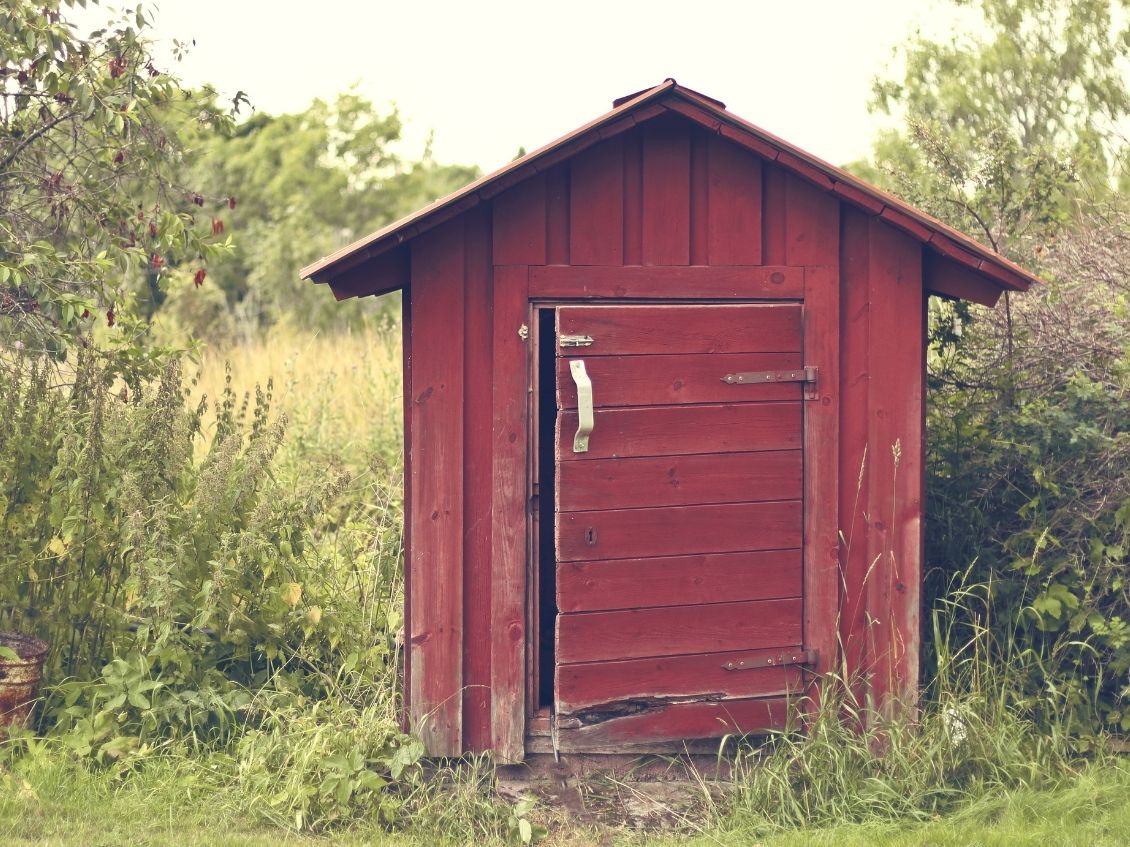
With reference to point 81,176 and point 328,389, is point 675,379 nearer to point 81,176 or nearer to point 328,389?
point 81,176

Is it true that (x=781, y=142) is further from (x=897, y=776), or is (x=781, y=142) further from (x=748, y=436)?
(x=897, y=776)

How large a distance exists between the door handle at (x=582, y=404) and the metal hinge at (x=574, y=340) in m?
0.08

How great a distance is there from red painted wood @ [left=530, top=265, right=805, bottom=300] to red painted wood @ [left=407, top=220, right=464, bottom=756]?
1.48 feet

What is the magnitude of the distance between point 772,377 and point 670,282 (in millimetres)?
690

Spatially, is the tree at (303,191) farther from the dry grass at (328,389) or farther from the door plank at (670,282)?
the door plank at (670,282)

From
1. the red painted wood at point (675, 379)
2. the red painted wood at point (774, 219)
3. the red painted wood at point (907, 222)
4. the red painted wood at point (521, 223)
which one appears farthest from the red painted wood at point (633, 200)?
the red painted wood at point (907, 222)

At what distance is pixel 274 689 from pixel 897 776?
325cm

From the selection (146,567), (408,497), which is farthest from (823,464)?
(146,567)

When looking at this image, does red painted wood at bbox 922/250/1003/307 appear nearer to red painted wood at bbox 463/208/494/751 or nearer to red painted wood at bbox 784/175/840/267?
red painted wood at bbox 784/175/840/267

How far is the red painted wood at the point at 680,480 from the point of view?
6047 mm

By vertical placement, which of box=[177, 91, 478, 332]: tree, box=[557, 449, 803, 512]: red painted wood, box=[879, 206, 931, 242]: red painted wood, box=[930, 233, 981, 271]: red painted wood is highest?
box=[177, 91, 478, 332]: tree

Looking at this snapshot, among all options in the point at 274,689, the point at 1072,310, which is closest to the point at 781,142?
the point at 1072,310

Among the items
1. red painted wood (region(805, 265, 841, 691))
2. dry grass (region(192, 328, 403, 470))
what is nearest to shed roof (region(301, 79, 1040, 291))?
red painted wood (region(805, 265, 841, 691))

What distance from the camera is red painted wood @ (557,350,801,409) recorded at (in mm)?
6031
